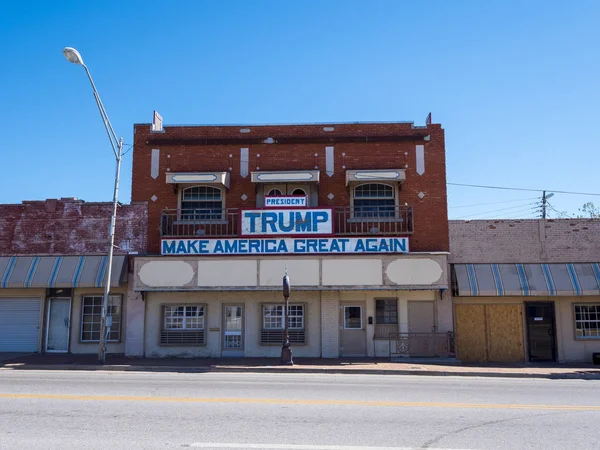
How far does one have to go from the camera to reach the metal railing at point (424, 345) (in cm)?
1930

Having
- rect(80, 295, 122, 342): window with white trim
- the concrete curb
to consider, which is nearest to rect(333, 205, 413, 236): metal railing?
the concrete curb

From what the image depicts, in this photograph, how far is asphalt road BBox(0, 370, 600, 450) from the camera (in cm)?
738

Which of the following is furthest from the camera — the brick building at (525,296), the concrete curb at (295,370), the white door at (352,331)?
the brick building at (525,296)

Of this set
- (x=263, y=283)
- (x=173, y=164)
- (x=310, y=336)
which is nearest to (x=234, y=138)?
(x=173, y=164)

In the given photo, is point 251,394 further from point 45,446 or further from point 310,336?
point 310,336

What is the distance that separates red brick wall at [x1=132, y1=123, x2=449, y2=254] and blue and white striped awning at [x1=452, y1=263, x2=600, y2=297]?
7.20ft

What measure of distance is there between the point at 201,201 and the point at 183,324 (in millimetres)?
4612

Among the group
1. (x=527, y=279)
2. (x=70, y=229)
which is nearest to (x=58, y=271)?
(x=70, y=229)

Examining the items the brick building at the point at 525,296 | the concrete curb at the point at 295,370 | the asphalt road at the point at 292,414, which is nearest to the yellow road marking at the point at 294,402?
the asphalt road at the point at 292,414

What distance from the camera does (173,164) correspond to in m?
21.2

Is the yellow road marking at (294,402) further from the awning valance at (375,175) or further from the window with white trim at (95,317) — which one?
the awning valance at (375,175)

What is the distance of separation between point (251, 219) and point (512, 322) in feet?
33.3

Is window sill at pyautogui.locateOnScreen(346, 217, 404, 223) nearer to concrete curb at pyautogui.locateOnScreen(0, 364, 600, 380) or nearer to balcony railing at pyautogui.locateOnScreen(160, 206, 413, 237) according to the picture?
balcony railing at pyautogui.locateOnScreen(160, 206, 413, 237)

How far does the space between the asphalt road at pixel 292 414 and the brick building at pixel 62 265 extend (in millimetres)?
6879
